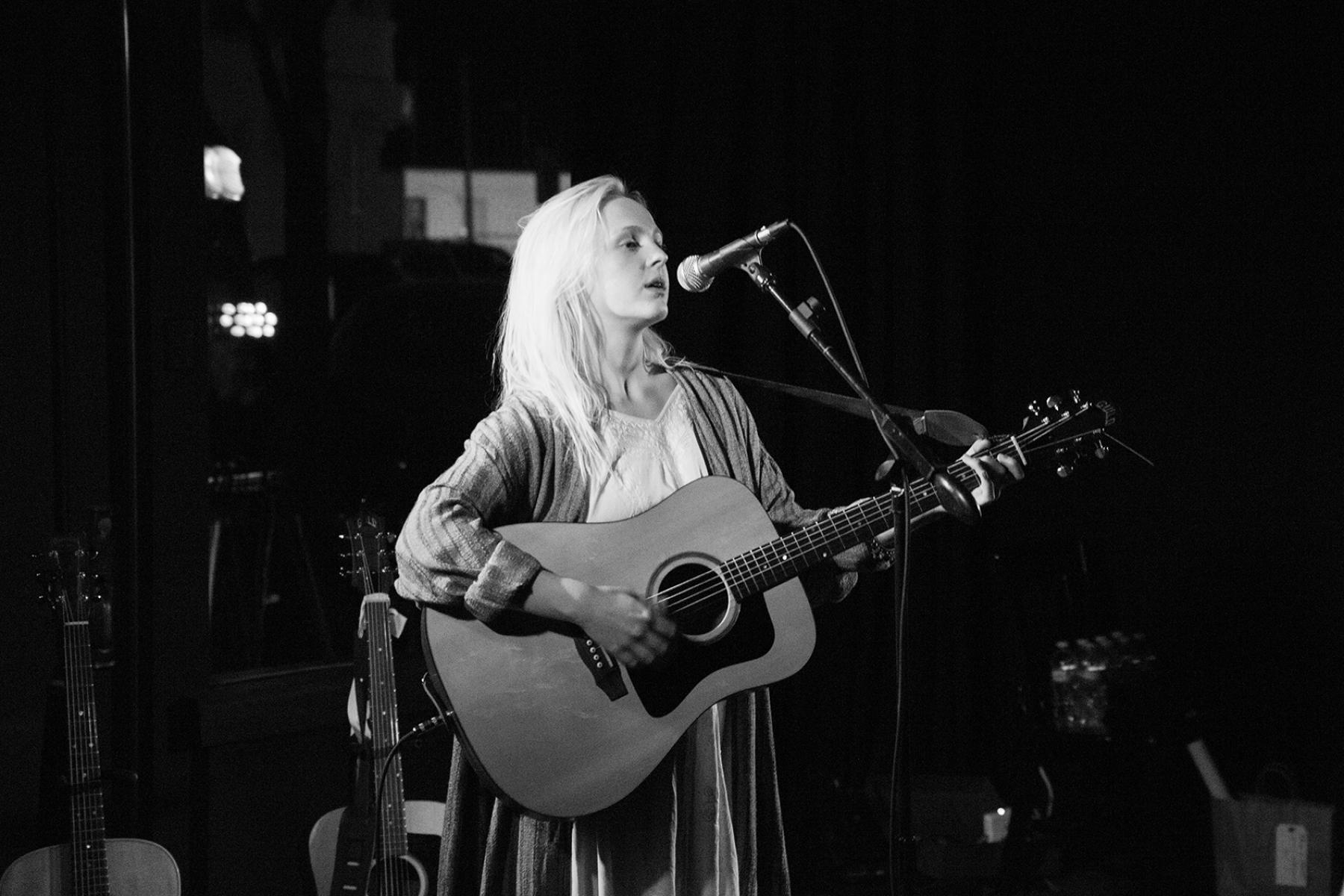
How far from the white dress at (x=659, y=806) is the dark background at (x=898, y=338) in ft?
4.18

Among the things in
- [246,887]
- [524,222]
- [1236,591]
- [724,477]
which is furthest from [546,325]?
[1236,591]

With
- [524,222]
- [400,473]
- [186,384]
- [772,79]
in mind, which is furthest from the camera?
[772,79]

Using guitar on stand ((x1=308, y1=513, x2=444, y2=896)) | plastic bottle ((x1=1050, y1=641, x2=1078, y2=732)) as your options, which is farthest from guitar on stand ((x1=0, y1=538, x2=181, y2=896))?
plastic bottle ((x1=1050, y1=641, x2=1078, y2=732))

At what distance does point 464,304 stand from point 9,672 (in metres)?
1.46

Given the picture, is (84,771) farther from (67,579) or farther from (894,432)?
(894,432)

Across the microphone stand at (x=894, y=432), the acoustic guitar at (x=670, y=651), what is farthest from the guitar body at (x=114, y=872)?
the microphone stand at (x=894, y=432)

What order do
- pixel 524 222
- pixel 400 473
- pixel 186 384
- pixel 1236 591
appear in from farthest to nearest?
1. pixel 1236 591
2. pixel 400 473
3. pixel 186 384
4. pixel 524 222

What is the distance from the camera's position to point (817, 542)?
2213 millimetres

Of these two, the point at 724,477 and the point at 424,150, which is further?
→ the point at 424,150

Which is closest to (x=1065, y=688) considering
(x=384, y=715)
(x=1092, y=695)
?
(x=1092, y=695)

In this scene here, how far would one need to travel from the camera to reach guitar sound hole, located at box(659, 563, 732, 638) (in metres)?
2.18

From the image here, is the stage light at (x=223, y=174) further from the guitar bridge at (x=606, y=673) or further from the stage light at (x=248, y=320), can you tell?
the guitar bridge at (x=606, y=673)

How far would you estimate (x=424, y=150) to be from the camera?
143 inches

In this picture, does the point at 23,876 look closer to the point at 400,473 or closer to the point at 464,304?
the point at 400,473
